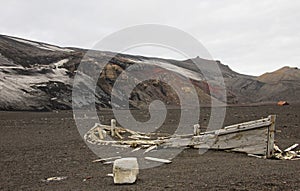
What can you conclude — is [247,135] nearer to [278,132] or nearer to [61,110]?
[278,132]

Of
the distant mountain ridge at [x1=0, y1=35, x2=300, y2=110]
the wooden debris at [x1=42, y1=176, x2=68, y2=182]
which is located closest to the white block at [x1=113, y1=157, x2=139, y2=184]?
the wooden debris at [x1=42, y1=176, x2=68, y2=182]

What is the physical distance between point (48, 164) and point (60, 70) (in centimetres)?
4429

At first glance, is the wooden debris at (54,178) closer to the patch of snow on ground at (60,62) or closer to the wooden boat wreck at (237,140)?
the wooden boat wreck at (237,140)

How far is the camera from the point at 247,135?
41.2 ft

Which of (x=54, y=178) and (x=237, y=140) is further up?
(x=237, y=140)

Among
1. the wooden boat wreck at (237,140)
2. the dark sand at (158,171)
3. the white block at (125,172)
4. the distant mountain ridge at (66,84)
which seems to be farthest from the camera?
the distant mountain ridge at (66,84)

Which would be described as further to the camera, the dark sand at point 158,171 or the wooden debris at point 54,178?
the wooden debris at point 54,178

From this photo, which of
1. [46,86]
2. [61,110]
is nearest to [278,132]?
[61,110]

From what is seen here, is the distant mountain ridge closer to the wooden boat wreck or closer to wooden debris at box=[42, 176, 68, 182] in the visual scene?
the wooden boat wreck

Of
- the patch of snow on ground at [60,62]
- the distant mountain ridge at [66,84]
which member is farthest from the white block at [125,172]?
the patch of snow on ground at [60,62]

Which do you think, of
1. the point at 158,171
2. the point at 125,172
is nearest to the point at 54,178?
the point at 125,172

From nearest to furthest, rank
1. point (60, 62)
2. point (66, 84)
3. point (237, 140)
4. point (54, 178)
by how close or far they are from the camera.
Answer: point (54, 178) < point (237, 140) < point (66, 84) < point (60, 62)

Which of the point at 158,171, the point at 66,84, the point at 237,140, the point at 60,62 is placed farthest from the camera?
the point at 60,62

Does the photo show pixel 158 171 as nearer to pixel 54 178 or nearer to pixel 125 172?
pixel 125 172
